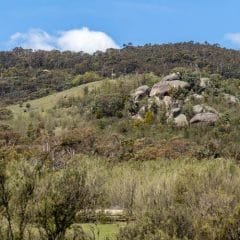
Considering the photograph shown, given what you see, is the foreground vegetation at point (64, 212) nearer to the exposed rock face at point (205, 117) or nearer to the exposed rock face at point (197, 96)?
the exposed rock face at point (205, 117)

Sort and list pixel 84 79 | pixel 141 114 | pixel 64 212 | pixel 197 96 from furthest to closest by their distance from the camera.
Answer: pixel 84 79, pixel 141 114, pixel 197 96, pixel 64 212

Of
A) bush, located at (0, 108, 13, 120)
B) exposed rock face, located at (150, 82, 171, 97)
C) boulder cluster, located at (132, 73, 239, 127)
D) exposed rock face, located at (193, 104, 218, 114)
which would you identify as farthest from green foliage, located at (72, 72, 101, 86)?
exposed rock face, located at (193, 104, 218, 114)

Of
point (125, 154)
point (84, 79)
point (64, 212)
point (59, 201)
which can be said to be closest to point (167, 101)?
point (125, 154)

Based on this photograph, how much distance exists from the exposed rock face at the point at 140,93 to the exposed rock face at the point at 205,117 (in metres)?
18.9

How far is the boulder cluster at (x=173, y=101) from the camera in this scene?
126m

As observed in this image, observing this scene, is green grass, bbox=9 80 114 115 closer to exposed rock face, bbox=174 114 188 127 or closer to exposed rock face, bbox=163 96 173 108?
exposed rock face, bbox=163 96 173 108

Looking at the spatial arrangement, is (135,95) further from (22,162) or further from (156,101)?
(22,162)

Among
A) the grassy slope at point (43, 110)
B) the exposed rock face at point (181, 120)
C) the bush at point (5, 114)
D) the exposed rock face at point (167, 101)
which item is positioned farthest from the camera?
the bush at point (5, 114)

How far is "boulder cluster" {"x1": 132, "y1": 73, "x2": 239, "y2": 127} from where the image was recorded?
126 m

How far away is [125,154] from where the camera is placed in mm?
103688

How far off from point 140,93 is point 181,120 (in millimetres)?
17005

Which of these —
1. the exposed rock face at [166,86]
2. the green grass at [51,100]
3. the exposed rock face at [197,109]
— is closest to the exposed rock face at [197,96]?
the exposed rock face at [166,86]

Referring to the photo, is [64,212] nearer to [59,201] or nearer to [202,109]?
[59,201]

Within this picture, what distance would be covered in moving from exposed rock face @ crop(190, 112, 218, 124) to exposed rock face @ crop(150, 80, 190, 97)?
39.6 ft
